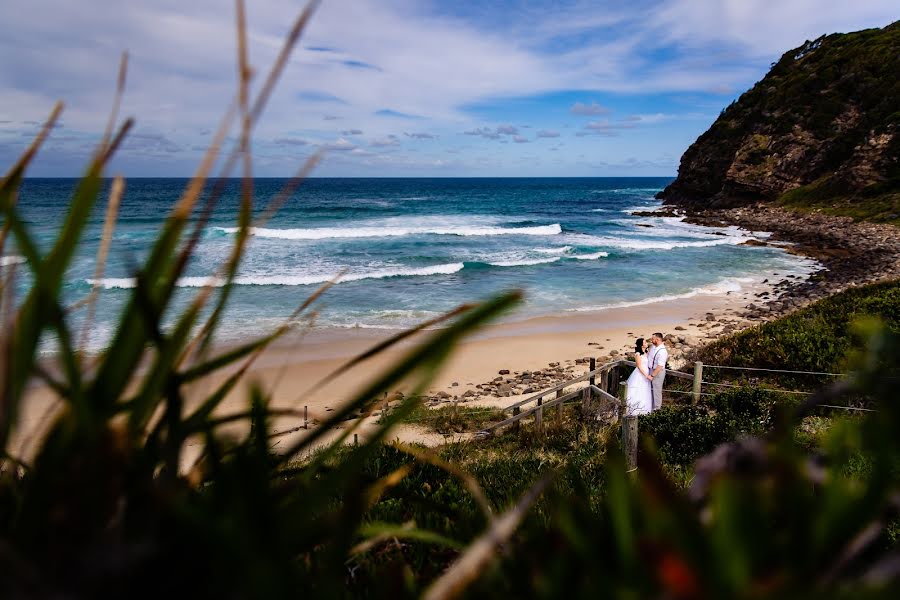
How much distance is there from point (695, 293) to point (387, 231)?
26.6 m

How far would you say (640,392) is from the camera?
373 inches

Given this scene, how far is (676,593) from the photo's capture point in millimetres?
373

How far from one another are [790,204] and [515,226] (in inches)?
913

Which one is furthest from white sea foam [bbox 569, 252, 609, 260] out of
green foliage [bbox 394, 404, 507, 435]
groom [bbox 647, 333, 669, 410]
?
groom [bbox 647, 333, 669, 410]

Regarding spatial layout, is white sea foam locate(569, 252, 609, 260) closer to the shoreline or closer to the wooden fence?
the shoreline

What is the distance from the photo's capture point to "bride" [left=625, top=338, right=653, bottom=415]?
9.36m

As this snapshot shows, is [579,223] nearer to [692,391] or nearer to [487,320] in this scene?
[692,391]

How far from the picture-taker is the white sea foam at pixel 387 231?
4412 centimetres

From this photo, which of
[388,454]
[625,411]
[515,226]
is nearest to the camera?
[388,454]

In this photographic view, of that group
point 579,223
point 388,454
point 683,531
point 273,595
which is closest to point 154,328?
point 273,595

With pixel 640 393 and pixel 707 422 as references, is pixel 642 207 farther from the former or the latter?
pixel 707 422

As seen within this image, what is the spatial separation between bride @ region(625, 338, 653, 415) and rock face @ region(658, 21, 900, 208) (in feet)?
144

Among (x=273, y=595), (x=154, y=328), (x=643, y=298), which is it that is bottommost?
(x=643, y=298)

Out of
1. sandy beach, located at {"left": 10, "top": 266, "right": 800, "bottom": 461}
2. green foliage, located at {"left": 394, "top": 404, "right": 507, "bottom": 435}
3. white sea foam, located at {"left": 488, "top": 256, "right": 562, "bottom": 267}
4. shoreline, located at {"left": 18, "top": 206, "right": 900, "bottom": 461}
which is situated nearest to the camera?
green foliage, located at {"left": 394, "top": 404, "right": 507, "bottom": 435}
